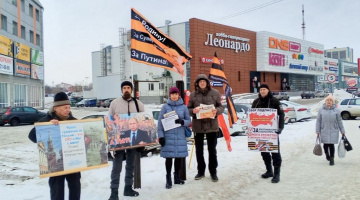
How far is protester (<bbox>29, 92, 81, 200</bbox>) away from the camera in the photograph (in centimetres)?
403

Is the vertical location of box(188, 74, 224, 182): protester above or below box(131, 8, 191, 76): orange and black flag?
below

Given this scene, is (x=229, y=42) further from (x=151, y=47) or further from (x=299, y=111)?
(x=151, y=47)

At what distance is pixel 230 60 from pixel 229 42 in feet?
9.49

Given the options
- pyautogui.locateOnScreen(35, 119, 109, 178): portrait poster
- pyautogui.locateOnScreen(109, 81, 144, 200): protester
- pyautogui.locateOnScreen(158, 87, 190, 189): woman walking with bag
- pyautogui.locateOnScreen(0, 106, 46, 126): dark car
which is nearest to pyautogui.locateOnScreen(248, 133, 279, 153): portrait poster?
pyautogui.locateOnScreen(158, 87, 190, 189): woman walking with bag

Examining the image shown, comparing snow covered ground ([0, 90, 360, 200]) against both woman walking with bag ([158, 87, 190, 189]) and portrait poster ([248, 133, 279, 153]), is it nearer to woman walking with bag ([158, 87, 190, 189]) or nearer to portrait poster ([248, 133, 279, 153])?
woman walking with bag ([158, 87, 190, 189])

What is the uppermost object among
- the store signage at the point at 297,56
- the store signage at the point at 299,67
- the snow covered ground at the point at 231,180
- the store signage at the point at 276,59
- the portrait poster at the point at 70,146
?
the store signage at the point at 297,56

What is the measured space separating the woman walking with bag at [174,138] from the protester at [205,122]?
0.36m

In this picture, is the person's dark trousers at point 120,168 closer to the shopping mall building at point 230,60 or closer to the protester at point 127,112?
the protester at point 127,112

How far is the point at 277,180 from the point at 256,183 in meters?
0.42

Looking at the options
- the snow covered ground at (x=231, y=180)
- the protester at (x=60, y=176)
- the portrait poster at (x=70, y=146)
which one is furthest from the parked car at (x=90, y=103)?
the protester at (x=60, y=176)

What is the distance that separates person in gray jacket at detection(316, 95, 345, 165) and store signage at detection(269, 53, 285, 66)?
51.5 m

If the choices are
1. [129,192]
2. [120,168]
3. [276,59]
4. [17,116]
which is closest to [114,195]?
[129,192]

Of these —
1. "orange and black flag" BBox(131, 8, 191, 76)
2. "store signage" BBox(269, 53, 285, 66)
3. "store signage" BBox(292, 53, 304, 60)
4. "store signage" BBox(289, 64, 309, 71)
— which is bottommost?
"orange and black flag" BBox(131, 8, 191, 76)

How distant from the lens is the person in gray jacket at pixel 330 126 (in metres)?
7.74
